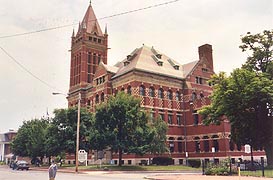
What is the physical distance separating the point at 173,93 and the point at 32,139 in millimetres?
28642

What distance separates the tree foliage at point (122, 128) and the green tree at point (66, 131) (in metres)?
6.99

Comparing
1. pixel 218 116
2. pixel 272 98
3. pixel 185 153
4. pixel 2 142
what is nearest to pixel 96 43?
pixel 185 153

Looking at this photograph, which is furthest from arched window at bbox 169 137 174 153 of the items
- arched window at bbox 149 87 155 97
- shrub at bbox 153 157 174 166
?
arched window at bbox 149 87 155 97

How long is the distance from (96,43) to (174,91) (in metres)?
26.4

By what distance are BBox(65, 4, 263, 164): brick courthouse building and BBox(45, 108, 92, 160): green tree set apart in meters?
7.14

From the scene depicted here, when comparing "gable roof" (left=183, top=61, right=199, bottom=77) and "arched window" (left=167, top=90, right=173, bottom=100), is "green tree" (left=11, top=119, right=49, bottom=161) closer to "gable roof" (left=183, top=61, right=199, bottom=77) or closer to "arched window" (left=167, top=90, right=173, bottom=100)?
"arched window" (left=167, top=90, right=173, bottom=100)

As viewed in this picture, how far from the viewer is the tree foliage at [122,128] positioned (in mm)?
42500

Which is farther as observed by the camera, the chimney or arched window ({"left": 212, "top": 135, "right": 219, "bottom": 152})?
the chimney

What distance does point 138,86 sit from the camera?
5550cm

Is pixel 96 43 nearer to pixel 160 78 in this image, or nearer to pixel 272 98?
pixel 160 78

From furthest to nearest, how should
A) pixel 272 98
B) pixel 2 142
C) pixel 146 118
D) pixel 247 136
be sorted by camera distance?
1. pixel 2 142
2. pixel 146 118
3. pixel 247 136
4. pixel 272 98

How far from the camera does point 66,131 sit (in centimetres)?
5150

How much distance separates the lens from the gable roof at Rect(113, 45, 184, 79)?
190ft

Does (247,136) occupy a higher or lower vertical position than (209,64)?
lower
